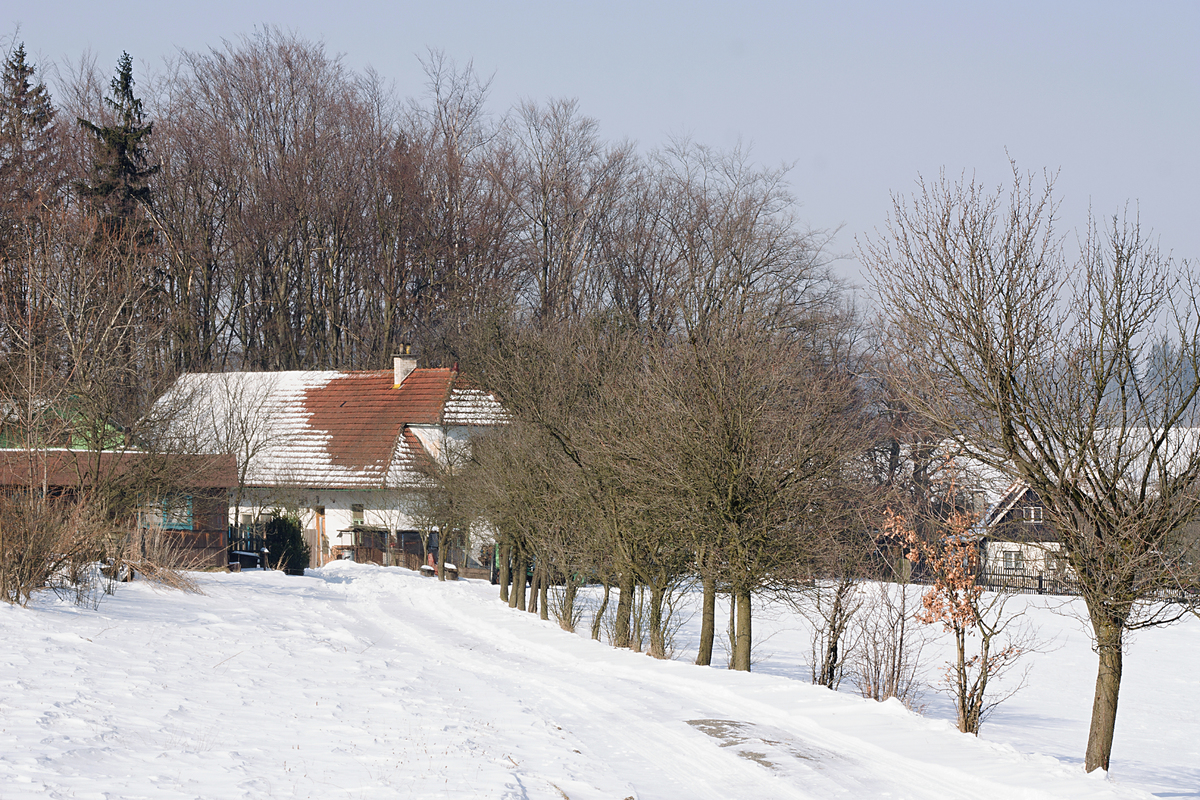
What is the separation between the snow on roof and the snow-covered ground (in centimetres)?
1911

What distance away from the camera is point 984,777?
938 cm

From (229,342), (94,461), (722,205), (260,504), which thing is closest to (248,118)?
(229,342)

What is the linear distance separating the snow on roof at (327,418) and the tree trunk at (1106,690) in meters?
26.9

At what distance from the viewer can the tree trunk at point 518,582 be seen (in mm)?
26922

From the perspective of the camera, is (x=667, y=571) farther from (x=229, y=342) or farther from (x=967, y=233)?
(x=229, y=342)

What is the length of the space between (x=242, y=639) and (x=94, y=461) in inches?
514

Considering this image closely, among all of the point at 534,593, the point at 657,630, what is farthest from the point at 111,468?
the point at 657,630

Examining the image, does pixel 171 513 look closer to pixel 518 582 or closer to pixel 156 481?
pixel 156 481

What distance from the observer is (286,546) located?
32.9 meters

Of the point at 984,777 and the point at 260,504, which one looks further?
the point at 260,504

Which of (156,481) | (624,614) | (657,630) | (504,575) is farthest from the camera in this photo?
(504,575)

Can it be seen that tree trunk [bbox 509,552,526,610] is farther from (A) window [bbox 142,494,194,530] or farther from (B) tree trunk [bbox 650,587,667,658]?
(A) window [bbox 142,494,194,530]

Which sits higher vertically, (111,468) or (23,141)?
(23,141)

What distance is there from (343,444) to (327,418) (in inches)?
78.0
